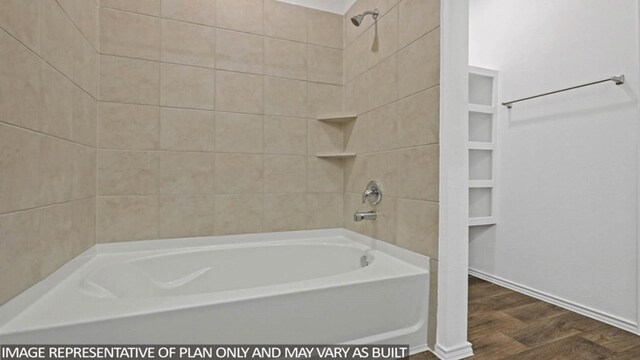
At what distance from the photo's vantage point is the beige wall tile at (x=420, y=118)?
1.47 metres

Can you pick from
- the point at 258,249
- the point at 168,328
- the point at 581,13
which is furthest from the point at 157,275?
the point at 581,13

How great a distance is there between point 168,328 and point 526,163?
2537 millimetres

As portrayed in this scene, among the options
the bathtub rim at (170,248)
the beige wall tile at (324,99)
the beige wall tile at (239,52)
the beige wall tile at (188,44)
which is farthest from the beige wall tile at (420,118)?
the beige wall tile at (188,44)

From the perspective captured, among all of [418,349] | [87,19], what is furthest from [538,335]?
[87,19]

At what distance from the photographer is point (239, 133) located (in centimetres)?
206

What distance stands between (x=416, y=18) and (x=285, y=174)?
1.25 metres

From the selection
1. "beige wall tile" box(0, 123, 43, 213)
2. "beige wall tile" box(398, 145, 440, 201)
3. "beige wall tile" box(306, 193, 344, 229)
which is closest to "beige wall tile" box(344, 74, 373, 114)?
"beige wall tile" box(398, 145, 440, 201)

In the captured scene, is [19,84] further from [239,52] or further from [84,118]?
[239,52]

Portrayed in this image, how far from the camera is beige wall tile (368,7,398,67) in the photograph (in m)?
1.76

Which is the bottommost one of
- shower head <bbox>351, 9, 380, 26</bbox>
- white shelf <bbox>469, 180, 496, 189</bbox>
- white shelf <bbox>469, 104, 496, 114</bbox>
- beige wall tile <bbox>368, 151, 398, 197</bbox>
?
white shelf <bbox>469, 180, 496, 189</bbox>

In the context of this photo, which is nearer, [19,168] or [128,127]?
[19,168]

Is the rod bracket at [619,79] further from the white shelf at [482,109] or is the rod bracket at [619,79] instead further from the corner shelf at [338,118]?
the corner shelf at [338,118]

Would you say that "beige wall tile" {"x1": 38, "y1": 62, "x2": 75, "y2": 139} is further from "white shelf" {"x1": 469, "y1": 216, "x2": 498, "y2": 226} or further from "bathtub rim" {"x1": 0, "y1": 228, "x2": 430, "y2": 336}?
"white shelf" {"x1": 469, "y1": 216, "x2": 498, "y2": 226}

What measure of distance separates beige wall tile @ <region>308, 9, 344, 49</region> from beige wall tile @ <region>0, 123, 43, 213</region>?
175cm
